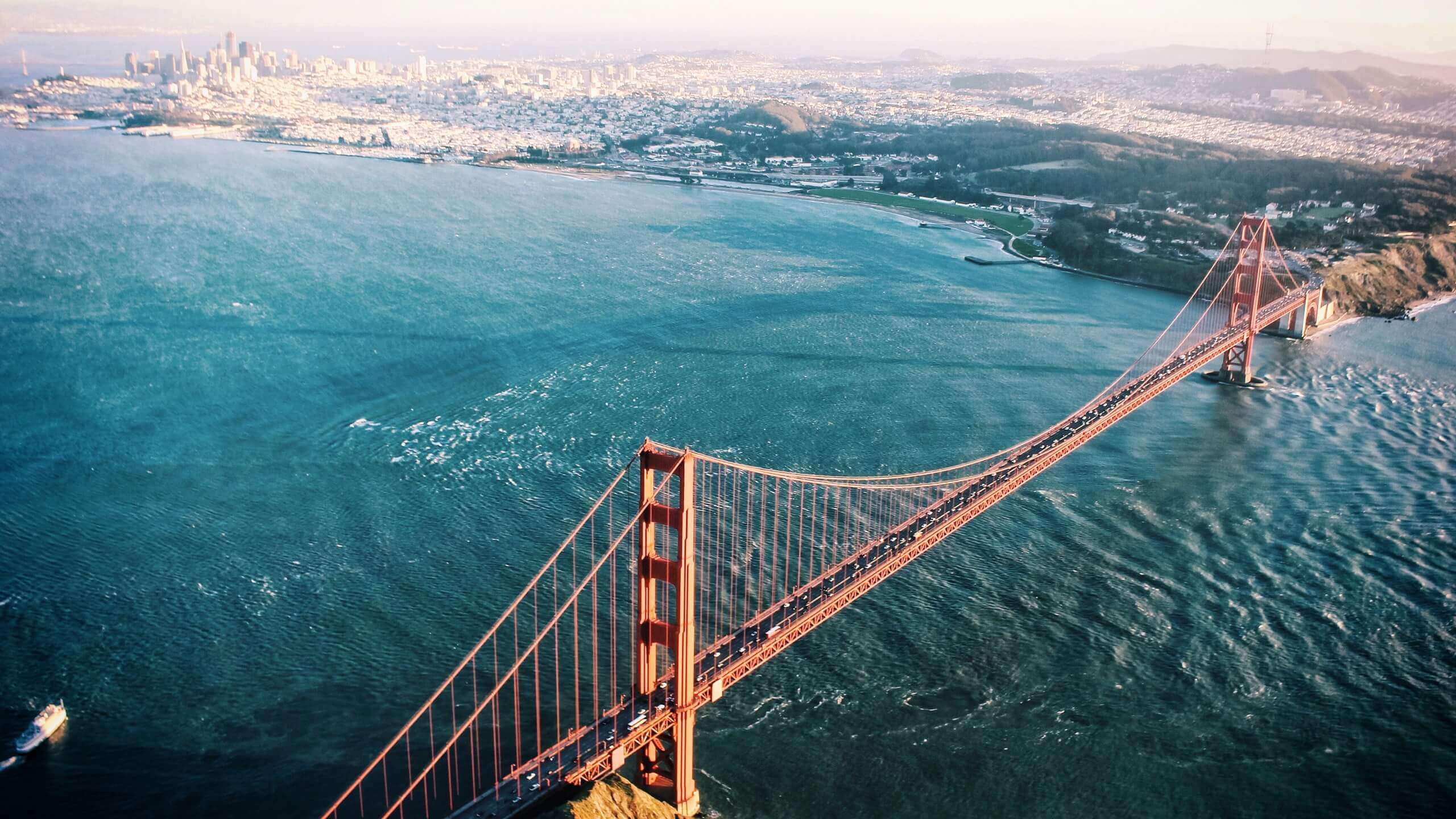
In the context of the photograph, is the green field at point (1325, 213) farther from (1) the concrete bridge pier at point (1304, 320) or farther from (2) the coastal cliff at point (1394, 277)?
(1) the concrete bridge pier at point (1304, 320)

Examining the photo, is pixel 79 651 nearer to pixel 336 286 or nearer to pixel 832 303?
pixel 336 286

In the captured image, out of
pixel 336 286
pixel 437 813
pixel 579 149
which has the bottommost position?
pixel 437 813

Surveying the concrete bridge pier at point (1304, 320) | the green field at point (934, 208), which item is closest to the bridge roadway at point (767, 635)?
the concrete bridge pier at point (1304, 320)

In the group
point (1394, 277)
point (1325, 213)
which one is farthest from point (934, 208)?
point (1394, 277)

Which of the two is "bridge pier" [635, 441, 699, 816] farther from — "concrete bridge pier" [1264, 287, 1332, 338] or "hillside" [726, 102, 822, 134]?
"hillside" [726, 102, 822, 134]

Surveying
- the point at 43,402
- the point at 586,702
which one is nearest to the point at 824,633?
the point at 586,702

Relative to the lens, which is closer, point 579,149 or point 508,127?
point 579,149

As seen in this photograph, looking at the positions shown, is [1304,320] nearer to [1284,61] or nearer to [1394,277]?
[1394,277]

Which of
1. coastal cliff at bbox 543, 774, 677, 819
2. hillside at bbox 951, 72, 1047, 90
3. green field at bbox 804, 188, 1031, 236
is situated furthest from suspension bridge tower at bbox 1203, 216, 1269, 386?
hillside at bbox 951, 72, 1047, 90
